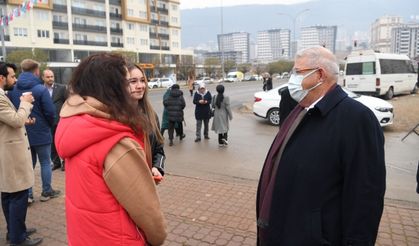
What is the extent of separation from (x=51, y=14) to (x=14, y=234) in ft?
194

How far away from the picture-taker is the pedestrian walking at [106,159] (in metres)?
1.76

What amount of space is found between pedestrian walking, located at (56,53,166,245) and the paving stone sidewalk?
208 centimetres

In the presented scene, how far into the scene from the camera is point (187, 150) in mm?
8562

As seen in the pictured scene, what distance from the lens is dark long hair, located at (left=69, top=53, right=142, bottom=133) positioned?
1.84m

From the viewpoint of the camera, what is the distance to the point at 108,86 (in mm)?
1857

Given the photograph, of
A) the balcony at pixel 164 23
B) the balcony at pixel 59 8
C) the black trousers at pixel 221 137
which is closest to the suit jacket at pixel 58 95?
the black trousers at pixel 221 137

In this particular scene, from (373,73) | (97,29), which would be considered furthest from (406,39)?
(373,73)

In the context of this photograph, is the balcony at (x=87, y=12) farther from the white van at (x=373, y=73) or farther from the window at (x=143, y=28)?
the white van at (x=373, y=73)

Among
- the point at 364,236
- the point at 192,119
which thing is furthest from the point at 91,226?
the point at 192,119

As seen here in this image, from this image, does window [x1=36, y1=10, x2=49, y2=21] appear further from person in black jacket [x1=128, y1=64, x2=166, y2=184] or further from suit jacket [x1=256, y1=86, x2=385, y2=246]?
suit jacket [x1=256, y1=86, x2=385, y2=246]

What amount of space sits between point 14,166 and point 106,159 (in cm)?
244

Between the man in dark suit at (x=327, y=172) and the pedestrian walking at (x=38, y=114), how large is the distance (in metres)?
3.71

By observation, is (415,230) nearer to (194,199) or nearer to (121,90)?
(194,199)

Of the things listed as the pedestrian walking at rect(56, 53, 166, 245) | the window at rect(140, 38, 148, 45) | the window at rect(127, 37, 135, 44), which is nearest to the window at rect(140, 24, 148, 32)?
the window at rect(140, 38, 148, 45)
